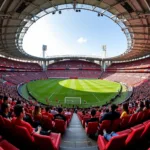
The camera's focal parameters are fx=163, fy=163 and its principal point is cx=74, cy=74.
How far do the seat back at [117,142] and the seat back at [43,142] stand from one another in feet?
5.05

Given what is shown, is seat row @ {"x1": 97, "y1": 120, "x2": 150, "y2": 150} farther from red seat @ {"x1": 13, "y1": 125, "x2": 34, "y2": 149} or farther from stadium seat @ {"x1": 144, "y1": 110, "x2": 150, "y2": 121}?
stadium seat @ {"x1": 144, "y1": 110, "x2": 150, "y2": 121}

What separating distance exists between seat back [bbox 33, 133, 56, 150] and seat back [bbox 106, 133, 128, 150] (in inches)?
60.6

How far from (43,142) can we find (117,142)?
198 centimetres

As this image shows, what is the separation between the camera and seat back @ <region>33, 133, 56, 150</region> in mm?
4309

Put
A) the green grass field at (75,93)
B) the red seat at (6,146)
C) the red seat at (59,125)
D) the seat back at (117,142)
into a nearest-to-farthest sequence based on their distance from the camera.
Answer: the red seat at (6,146) → the seat back at (117,142) → the red seat at (59,125) → the green grass field at (75,93)

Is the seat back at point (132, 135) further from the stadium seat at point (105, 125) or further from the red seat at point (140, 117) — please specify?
the red seat at point (140, 117)

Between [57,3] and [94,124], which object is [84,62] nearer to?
[57,3]

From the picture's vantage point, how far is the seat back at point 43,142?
4.31m

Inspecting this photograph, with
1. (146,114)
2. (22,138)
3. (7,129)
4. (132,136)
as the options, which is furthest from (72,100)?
(132,136)

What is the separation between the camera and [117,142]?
4309 millimetres

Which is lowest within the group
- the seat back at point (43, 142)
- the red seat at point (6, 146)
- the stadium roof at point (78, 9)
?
the seat back at point (43, 142)

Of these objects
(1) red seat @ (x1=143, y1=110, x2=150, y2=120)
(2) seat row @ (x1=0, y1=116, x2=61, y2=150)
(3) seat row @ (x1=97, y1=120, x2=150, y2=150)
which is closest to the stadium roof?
(1) red seat @ (x1=143, y1=110, x2=150, y2=120)

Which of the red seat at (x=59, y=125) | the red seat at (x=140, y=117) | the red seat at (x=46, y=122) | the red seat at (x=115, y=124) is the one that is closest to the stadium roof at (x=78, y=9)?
the red seat at (x=140, y=117)

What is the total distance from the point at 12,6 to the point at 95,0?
863cm
